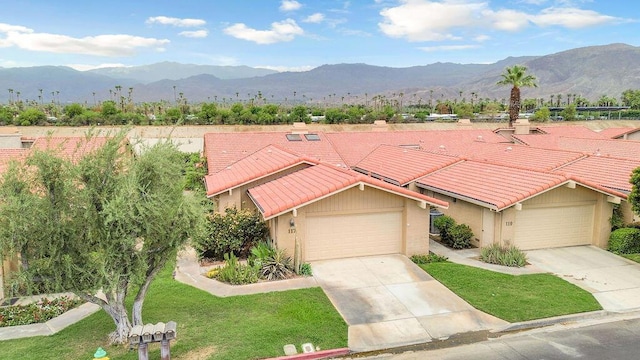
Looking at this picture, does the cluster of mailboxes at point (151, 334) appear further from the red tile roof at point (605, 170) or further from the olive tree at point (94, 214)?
the red tile roof at point (605, 170)

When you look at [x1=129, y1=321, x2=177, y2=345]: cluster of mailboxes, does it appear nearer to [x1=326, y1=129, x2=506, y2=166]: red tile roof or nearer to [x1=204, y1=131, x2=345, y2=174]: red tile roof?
[x1=204, y1=131, x2=345, y2=174]: red tile roof

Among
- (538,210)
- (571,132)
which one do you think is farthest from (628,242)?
(571,132)

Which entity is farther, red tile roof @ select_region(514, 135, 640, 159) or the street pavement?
red tile roof @ select_region(514, 135, 640, 159)

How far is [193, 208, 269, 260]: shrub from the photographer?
17.2 meters

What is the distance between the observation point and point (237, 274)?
48.8 feet

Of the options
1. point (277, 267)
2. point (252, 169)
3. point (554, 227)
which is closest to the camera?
point (277, 267)

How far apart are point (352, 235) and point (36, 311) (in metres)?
10.2

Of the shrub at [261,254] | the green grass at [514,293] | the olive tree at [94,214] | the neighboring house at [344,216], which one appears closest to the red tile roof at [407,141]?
the neighboring house at [344,216]

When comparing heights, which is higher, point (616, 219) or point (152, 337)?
point (616, 219)

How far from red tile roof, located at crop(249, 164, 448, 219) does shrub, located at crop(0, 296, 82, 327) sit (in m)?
6.27

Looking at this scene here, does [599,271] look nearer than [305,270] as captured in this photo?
No

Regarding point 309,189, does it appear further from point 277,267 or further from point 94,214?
point 94,214

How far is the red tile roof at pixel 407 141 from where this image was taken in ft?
110

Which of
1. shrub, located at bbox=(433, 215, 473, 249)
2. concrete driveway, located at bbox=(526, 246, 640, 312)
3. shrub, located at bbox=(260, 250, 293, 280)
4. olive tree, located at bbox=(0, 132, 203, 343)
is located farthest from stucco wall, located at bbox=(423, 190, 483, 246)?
olive tree, located at bbox=(0, 132, 203, 343)
